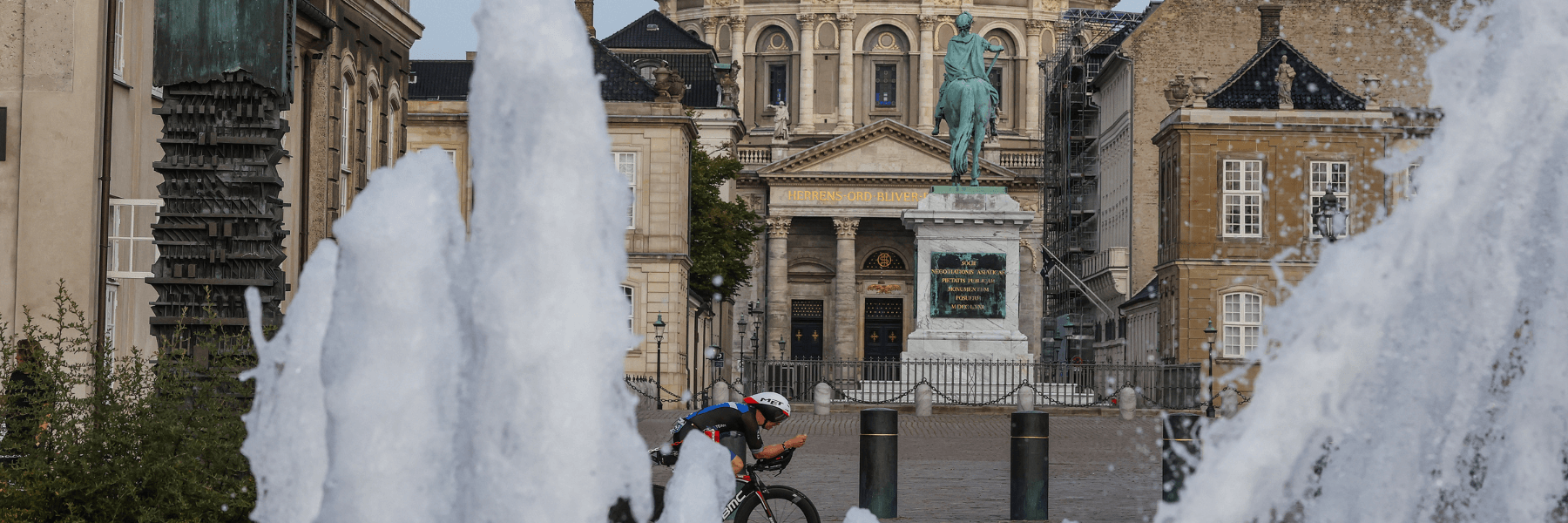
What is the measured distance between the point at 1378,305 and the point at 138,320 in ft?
50.6

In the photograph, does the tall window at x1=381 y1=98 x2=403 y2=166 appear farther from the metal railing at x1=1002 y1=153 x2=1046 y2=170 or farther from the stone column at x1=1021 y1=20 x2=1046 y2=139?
the stone column at x1=1021 y1=20 x2=1046 y2=139

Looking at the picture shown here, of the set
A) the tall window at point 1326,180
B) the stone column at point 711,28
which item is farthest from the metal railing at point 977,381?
the stone column at point 711,28

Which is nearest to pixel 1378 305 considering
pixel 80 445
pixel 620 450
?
pixel 620 450

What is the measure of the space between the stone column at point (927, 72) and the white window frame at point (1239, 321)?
50757 mm

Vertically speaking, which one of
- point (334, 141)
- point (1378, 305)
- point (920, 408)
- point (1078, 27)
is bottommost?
point (920, 408)

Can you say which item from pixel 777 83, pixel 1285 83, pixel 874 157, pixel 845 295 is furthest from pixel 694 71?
pixel 1285 83

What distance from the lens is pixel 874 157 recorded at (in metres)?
77.1

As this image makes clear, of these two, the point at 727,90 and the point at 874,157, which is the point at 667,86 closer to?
the point at 727,90

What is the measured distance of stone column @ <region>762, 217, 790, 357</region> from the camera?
78438 millimetres

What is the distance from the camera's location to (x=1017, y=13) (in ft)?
320

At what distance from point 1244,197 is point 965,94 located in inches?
744

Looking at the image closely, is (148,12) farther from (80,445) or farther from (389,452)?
(389,452)

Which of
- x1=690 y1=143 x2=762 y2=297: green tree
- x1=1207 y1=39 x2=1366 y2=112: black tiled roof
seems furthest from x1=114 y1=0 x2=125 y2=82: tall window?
x1=690 y1=143 x2=762 y2=297: green tree

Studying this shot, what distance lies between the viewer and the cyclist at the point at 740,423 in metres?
10.5
